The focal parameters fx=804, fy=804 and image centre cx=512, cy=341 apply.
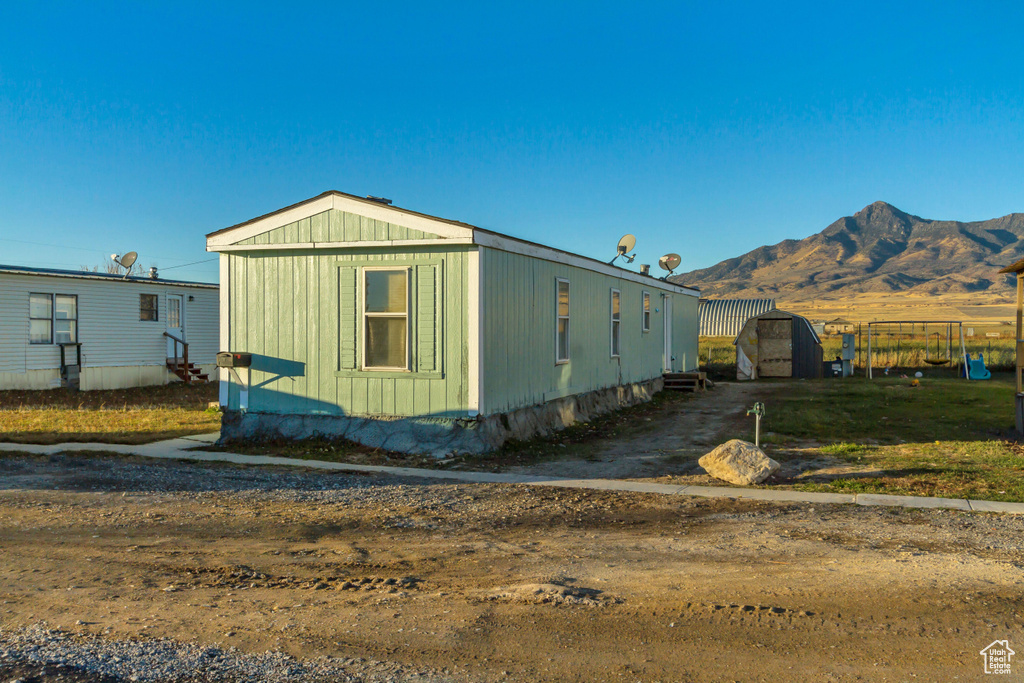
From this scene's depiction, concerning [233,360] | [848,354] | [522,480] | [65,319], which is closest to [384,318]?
[233,360]

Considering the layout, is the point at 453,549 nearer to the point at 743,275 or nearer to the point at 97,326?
the point at 97,326

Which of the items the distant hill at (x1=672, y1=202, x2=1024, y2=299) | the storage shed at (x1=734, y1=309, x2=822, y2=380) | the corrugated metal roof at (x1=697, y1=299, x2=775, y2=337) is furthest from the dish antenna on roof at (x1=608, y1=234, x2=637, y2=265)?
the distant hill at (x1=672, y1=202, x2=1024, y2=299)

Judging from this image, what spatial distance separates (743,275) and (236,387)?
628 feet

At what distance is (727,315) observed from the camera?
147 ft

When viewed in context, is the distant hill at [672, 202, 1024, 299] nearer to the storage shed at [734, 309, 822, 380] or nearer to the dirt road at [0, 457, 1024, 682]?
the storage shed at [734, 309, 822, 380]

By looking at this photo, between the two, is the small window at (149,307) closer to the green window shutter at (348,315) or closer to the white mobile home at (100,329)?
the white mobile home at (100,329)

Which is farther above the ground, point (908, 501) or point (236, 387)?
point (236, 387)

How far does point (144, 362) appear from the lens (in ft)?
80.3

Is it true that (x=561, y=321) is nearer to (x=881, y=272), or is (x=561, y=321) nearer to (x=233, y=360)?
(x=233, y=360)

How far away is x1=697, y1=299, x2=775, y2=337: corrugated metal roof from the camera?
1727 inches

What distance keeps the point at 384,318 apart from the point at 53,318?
14.7 meters

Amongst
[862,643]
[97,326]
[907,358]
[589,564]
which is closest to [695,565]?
[589,564]

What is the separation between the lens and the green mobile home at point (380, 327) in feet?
36.4

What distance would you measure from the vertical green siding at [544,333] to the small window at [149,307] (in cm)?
1510
